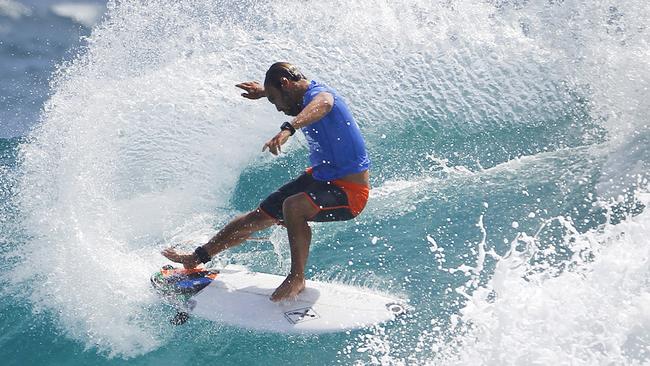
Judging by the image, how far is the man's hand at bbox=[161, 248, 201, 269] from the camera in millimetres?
5176

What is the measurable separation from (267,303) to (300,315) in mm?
308

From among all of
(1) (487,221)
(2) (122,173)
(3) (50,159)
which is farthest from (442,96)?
(3) (50,159)

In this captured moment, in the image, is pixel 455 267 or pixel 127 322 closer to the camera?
pixel 127 322

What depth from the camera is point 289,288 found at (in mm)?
4844

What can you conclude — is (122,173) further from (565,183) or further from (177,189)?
(565,183)

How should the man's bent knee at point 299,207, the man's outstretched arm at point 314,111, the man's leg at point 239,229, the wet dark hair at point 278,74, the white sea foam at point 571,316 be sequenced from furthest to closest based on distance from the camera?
the man's leg at point 239,229 < the man's bent knee at point 299,207 < the wet dark hair at point 278,74 < the man's outstretched arm at point 314,111 < the white sea foam at point 571,316

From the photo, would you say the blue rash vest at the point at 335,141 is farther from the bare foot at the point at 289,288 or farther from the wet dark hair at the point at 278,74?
the bare foot at the point at 289,288

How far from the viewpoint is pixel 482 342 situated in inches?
147

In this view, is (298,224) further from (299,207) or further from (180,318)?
(180,318)

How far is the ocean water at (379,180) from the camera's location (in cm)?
416

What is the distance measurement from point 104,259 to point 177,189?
2059mm

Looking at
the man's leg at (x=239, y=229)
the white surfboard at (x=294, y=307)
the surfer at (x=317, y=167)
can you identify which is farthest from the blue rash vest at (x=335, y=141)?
the white surfboard at (x=294, y=307)

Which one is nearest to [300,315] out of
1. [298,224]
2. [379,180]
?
[298,224]

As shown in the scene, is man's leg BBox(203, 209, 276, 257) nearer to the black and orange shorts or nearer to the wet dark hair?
the black and orange shorts
